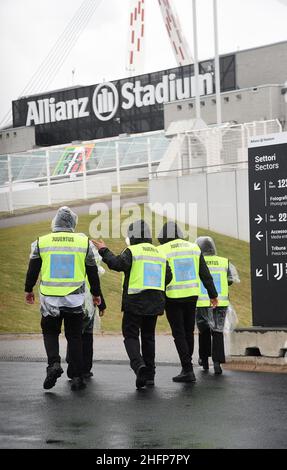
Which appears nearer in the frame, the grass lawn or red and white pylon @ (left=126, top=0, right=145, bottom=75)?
the grass lawn

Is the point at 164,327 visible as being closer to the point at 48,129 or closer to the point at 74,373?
the point at 74,373

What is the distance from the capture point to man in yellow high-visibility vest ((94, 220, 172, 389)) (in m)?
11.7

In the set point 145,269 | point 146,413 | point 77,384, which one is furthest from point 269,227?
point 146,413

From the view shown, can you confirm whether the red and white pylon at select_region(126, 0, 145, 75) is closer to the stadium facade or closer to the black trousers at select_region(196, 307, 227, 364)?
the stadium facade

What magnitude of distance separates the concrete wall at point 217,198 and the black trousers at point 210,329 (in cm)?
1552

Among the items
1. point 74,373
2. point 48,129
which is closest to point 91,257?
point 74,373

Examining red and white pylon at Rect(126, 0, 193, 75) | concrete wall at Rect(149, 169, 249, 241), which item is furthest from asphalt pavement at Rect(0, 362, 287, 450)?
red and white pylon at Rect(126, 0, 193, 75)

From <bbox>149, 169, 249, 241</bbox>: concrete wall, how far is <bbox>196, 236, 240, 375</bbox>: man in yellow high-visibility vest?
15.3m

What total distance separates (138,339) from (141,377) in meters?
0.59

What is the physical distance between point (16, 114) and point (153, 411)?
61.9 m

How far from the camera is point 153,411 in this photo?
970 cm

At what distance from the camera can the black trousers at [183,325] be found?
12.3 metres

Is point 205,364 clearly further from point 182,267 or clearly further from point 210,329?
point 182,267

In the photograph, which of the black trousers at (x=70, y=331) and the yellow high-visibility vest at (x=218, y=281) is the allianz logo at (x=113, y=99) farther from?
the black trousers at (x=70, y=331)
